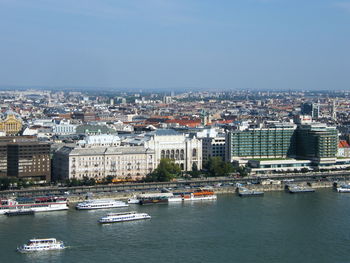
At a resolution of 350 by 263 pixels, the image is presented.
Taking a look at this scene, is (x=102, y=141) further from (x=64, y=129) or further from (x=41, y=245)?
(x=41, y=245)

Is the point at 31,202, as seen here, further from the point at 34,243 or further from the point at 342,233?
the point at 342,233

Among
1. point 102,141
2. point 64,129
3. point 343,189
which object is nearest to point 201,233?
point 343,189

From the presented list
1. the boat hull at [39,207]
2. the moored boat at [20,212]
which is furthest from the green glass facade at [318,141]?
the moored boat at [20,212]

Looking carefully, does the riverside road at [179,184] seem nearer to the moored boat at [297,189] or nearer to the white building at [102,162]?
the moored boat at [297,189]

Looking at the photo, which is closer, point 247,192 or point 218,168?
point 247,192

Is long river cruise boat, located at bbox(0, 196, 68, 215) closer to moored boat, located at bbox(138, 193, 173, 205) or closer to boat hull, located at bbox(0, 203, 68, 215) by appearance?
boat hull, located at bbox(0, 203, 68, 215)

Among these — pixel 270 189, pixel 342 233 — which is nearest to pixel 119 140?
pixel 270 189
